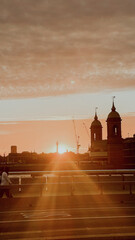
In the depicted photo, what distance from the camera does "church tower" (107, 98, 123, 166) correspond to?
9331 centimetres

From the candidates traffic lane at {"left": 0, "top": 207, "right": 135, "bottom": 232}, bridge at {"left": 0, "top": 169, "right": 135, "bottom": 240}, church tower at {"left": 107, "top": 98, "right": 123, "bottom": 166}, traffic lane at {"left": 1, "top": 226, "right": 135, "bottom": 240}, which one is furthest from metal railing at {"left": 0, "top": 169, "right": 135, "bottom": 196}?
church tower at {"left": 107, "top": 98, "right": 123, "bottom": 166}

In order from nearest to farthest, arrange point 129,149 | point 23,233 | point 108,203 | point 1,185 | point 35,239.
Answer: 1. point 35,239
2. point 23,233
3. point 108,203
4. point 1,185
5. point 129,149

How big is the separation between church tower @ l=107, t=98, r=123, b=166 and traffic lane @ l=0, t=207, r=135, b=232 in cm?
7748

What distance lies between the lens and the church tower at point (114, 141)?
93.3 m

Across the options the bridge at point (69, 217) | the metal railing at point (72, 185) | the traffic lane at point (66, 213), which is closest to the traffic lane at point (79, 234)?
the bridge at point (69, 217)

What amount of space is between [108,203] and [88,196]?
2.56 meters

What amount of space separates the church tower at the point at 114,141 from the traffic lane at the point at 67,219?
254ft

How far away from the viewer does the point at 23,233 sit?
1134 centimetres

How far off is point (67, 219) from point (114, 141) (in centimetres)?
8048

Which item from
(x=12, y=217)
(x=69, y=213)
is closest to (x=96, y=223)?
(x=69, y=213)

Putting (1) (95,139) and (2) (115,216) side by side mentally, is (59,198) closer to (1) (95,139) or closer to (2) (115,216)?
(2) (115,216)

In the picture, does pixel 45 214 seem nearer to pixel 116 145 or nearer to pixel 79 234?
pixel 79 234

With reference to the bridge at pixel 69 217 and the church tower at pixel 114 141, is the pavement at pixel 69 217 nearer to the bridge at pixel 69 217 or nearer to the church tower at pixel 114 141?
the bridge at pixel 69 217

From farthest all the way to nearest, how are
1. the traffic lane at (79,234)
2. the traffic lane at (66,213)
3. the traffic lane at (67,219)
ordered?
the traffic lane at (66,213) < the traffic lane at (67,219) < the traffic lane at (79,234)
